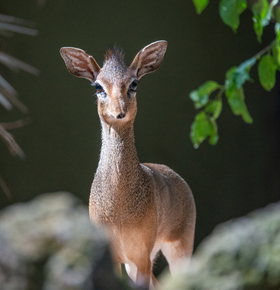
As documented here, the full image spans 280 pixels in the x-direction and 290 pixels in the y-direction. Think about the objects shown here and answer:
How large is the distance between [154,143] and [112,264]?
9.97 ft

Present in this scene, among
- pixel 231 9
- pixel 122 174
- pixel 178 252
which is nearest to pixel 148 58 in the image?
pixel 122 174

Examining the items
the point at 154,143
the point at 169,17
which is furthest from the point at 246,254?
the point at 169,17

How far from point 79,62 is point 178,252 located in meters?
1.10

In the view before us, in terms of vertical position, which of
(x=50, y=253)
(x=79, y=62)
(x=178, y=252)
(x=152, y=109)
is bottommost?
(x=178, y=252)

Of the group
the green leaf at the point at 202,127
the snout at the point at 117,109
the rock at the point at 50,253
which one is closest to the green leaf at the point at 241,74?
the green leaf at the point at 202,127

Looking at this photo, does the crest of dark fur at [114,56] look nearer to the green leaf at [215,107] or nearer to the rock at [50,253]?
the green leaf at [215,107]

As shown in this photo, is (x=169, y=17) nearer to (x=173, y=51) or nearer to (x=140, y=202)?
(x=173, y=51)

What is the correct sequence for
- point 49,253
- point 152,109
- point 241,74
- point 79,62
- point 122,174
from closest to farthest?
point 49,253
point 241,74
point 122,174
point 79,62
point 152,109

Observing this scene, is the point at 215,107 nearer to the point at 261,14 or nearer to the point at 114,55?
the point at 261,14

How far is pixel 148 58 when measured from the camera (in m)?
2.00

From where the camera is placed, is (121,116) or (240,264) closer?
(240,264)

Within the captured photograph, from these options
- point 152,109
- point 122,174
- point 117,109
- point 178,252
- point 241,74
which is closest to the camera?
point 241,74

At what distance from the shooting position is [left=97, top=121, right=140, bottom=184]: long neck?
6.11 feet

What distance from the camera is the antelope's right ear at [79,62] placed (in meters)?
1.94
